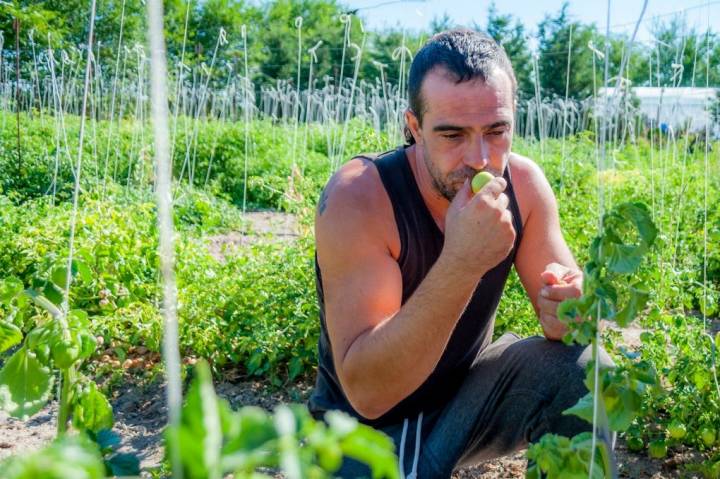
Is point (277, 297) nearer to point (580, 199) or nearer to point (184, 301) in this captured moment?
point (184, 301)

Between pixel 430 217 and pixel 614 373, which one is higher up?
pixel 430 217

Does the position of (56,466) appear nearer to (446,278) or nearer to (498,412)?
(446,278)

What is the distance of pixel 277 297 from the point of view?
3283 millimetres

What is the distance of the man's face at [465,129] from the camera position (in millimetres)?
1854

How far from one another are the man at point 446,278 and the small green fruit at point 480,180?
1.0 inches

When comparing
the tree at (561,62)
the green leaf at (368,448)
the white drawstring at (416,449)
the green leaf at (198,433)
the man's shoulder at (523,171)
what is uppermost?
the tree at (561,62)

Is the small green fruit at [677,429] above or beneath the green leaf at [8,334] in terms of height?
beneath

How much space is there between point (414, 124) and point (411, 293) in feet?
1.42

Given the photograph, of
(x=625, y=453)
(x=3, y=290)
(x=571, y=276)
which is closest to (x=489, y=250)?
(x=571, y=276)

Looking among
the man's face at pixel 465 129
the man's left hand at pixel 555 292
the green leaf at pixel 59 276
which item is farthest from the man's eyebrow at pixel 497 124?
the green leaf at pixel 59 276

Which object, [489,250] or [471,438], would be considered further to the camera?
[471,438]

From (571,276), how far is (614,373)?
0.68 metres

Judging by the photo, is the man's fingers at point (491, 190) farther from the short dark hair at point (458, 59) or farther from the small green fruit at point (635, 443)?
the small green fruit at point (635, 443)

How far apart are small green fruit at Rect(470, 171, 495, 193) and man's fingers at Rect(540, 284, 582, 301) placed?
269 mm
